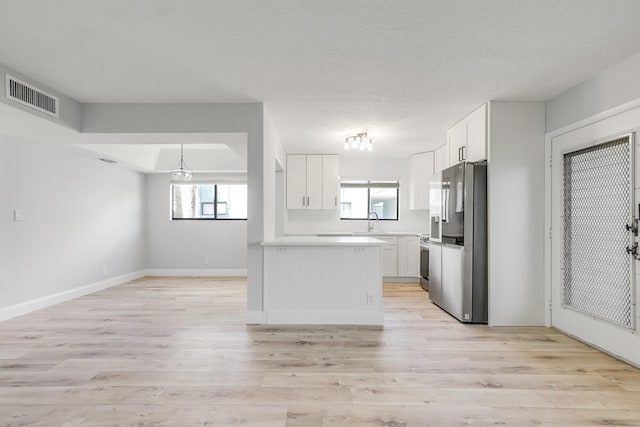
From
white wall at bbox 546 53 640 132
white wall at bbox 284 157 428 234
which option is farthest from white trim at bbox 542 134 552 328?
white wall at bbox 284 157 428 234

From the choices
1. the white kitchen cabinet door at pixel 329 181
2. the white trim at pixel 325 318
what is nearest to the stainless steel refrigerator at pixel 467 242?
the white trim at pixel 325 318

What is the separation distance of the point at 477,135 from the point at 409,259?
297 centimetres

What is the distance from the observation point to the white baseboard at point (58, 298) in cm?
418

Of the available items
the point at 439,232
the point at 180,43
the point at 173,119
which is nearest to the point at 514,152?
the point at 439,232

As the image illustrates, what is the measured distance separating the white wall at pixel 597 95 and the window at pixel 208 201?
18.3ft

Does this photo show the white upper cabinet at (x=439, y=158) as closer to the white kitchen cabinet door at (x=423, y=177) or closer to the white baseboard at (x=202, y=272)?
the white kitchen cabinet door at (x=423, y=177)

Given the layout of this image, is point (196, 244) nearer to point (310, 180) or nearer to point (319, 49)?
point (310, 180)

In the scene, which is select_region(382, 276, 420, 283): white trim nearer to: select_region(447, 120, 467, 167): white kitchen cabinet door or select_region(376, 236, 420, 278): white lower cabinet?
select_region(376, 236, 420, 278): white lower cabinet

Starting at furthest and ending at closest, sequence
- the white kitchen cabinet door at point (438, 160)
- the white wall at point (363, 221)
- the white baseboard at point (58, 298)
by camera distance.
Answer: the white wall at point (363, 221)
the white kitchen cabinet door at point (438, 160)
the white baseboard at point (58, 298)

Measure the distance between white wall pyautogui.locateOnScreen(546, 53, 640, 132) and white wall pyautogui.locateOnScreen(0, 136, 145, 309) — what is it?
621 cm

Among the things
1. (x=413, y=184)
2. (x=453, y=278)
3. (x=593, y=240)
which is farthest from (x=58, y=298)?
(x=593, y=240)

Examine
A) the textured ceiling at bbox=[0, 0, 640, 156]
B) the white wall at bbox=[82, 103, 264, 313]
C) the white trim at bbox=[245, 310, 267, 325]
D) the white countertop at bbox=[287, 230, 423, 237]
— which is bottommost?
the white trim at bbox=[245, 310, 267, 325]

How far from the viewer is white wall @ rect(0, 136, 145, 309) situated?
4.28m

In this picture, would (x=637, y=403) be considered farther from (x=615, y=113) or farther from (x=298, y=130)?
(x=298, y=130)
